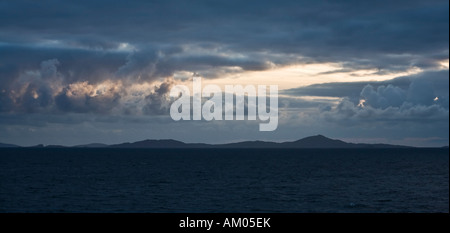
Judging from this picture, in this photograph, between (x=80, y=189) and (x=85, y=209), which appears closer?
(x=85, y=209)

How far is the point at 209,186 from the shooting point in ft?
280

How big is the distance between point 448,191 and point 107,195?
62416mm

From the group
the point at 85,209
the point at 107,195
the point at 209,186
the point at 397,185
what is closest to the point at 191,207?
the point at 85,209

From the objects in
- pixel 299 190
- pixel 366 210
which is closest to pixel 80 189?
pixel 299 190
